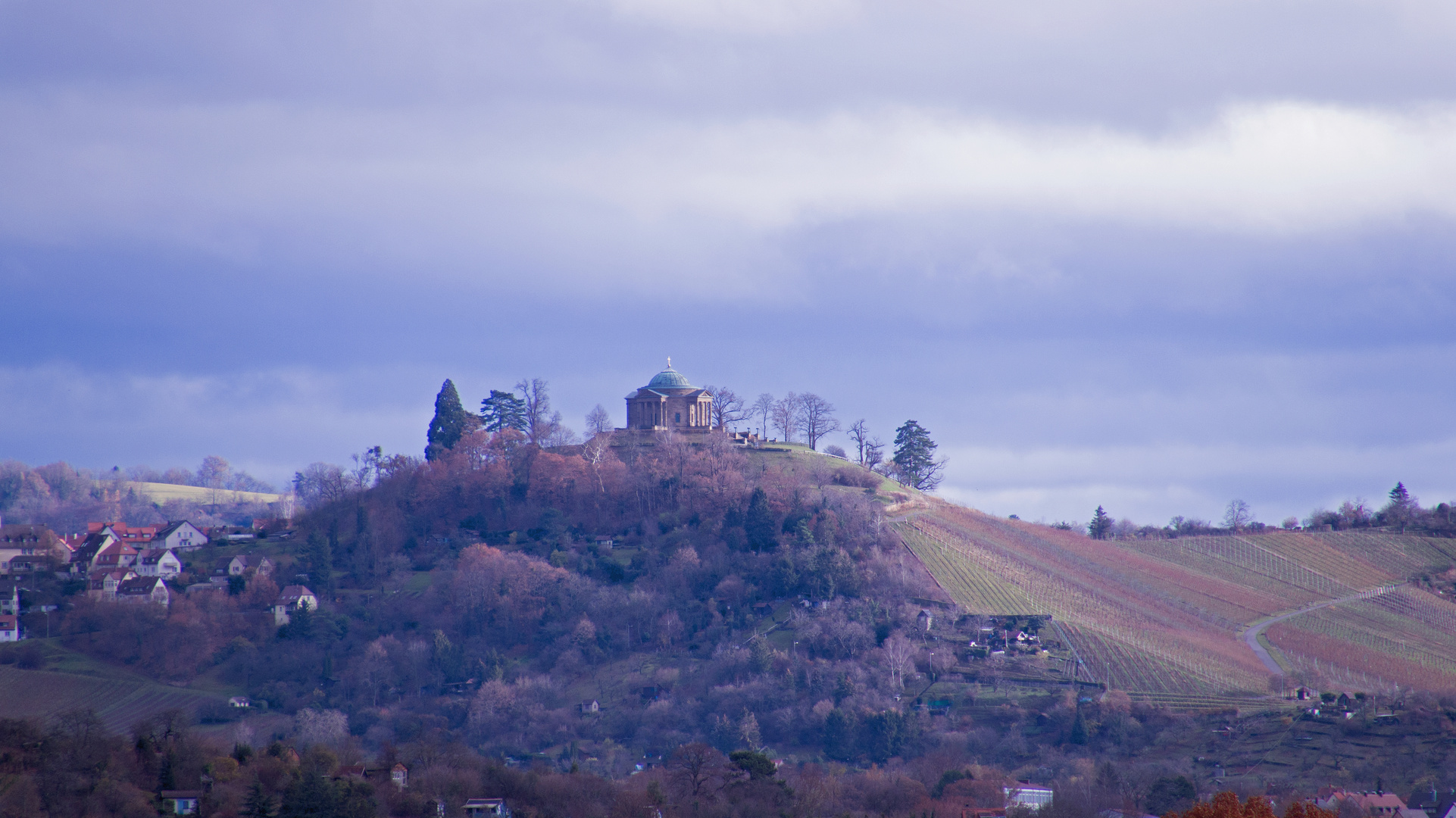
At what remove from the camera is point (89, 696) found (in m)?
91.8

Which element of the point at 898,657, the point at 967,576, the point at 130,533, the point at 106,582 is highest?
the point at 130,533

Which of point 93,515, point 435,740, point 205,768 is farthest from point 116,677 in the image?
point 93,515

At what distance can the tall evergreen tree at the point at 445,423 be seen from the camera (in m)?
118

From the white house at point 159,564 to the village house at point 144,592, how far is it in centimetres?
360

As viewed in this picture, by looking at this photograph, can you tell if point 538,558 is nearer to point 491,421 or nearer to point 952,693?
point 491,421

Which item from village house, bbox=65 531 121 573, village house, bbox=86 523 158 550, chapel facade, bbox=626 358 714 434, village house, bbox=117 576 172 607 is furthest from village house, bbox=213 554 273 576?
chapel facade, bbox=626 358 714 434

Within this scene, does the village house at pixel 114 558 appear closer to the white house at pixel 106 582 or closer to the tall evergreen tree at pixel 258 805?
the white house at pixel 106 582

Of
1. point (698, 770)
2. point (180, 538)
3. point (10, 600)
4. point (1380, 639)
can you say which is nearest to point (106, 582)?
point (10, 600)

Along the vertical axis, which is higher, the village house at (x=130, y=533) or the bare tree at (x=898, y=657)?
the village house at (x=130, y=533)

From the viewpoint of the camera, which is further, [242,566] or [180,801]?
[242,566]

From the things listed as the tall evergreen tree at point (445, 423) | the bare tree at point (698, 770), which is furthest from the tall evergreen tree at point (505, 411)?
the bare tree at point (698, 770)

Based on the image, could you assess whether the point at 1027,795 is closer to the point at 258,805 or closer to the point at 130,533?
the point at 258,805

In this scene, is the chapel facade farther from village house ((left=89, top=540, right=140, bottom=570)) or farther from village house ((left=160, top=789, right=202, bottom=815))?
village house ((left=160, top=789, right=202, bottom=815))

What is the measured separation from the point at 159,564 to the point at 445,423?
2356 cm
